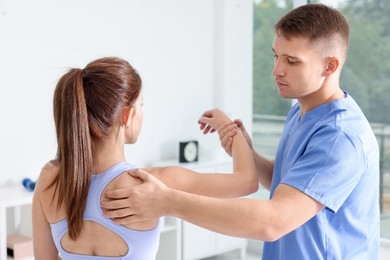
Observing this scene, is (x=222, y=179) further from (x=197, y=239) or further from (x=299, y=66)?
(x=197, y=239)

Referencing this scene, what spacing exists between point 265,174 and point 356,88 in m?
2.26

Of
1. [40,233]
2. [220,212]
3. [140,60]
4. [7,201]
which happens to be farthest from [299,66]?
[140,60]

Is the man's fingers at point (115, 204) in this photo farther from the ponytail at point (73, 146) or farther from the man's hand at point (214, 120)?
the man's hand at point (214, 120)

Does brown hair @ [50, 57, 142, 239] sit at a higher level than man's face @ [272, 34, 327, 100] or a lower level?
lower

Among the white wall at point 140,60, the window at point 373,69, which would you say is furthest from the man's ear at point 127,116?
the window at point 373,69

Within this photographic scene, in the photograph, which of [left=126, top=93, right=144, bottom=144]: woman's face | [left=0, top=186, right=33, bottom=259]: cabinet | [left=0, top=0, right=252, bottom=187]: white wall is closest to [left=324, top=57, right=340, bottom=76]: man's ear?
[left=126, top=93, right=144, bottom=144]: woman's face

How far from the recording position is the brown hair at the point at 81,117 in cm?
147

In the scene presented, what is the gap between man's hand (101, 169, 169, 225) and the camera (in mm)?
1404

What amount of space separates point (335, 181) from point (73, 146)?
0.64 m

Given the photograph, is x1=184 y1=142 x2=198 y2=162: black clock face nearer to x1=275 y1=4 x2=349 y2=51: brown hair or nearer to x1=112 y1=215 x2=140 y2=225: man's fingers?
x1=275 y1=4 x2=349 y2=51: brown hair

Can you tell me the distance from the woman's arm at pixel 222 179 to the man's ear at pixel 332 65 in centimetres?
34

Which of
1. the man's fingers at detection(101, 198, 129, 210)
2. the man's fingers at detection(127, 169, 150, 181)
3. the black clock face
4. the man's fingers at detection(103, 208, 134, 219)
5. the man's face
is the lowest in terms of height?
the black clock face

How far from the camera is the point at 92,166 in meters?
1.53

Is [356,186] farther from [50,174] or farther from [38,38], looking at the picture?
[38,38]
